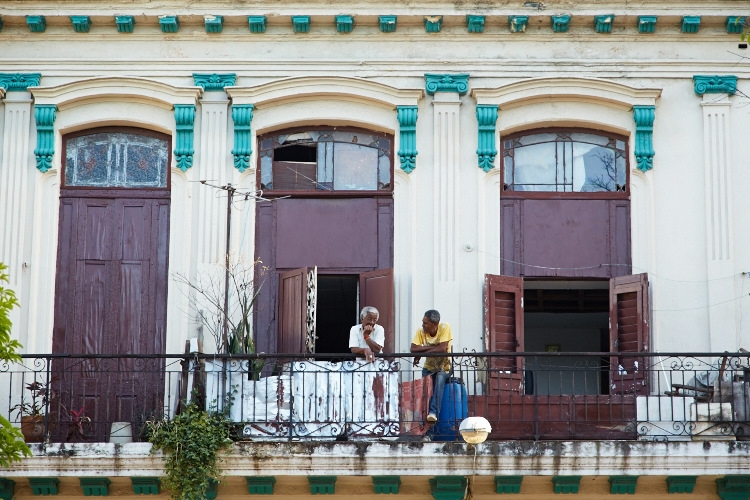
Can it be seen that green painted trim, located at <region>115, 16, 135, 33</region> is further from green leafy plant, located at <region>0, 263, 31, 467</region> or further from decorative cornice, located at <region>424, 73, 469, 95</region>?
green leafy plant, located at <region>0, 263, 31, 467</region>

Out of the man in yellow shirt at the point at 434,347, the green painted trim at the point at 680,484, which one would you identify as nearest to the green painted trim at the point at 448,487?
the man in yellow shirt at the point at 434,347

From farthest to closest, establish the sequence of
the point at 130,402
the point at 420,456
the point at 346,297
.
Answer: the point at 346,297
the point at 130,402
the point at 420,456

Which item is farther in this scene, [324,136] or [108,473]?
[324,136]

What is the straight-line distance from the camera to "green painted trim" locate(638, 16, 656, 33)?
625 inches

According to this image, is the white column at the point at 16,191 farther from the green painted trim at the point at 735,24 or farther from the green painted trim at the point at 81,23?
the green painted trim at the point at 735,24

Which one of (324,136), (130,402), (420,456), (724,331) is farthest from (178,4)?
(724,331)

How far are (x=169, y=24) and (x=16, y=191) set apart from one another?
2.43m

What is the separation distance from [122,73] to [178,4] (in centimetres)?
96

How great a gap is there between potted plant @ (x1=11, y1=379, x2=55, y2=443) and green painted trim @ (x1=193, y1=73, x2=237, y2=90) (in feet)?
11.8

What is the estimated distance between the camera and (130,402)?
50.0ft

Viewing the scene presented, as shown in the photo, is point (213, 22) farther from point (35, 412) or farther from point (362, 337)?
point (35, 412)

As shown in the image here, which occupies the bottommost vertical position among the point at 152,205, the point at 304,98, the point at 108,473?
the point at 108,473

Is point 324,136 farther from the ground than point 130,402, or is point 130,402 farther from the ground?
point 324,136

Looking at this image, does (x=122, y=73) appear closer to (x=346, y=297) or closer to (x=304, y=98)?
(x=304, y=98)
